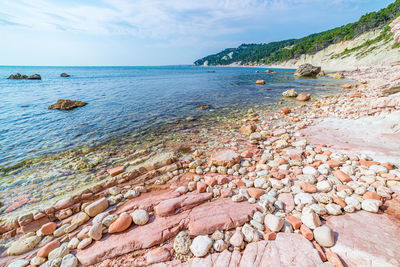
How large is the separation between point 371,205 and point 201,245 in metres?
3.18

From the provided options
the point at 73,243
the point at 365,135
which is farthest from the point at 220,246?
the point at 365,135

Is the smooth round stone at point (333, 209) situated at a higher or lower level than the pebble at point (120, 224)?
higher

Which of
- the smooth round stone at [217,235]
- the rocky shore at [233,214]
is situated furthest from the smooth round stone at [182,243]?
the smooth round stone at [217,235]

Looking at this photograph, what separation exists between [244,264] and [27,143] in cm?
1069

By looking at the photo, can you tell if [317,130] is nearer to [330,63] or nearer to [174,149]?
[174,149]

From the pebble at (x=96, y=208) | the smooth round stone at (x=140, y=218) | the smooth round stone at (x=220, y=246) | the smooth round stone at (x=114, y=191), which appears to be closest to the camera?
the smooth round stone at (x=220, y=246)

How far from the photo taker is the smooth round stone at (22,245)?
2850 mm

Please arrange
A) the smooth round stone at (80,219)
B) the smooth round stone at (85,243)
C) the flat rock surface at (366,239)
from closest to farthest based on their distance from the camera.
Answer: the flat rock surface at (366,239), the smooth round stone at (85,243), the smooth round stone at (80,219)

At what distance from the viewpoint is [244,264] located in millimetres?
2121

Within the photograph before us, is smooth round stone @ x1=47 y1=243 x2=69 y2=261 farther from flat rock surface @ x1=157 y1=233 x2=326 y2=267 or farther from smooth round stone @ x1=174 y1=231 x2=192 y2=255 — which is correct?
smooth round stone @ x1=174 y1=231 x2=192 y2=255

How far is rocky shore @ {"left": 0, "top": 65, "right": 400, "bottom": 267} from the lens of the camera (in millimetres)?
2297

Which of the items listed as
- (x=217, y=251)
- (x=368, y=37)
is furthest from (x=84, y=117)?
(x=368, y=37)

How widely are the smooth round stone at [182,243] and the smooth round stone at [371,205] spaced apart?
3.28m

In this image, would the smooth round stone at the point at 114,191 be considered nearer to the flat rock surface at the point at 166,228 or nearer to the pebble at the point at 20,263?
the flat rock surface at the point at 166,228
